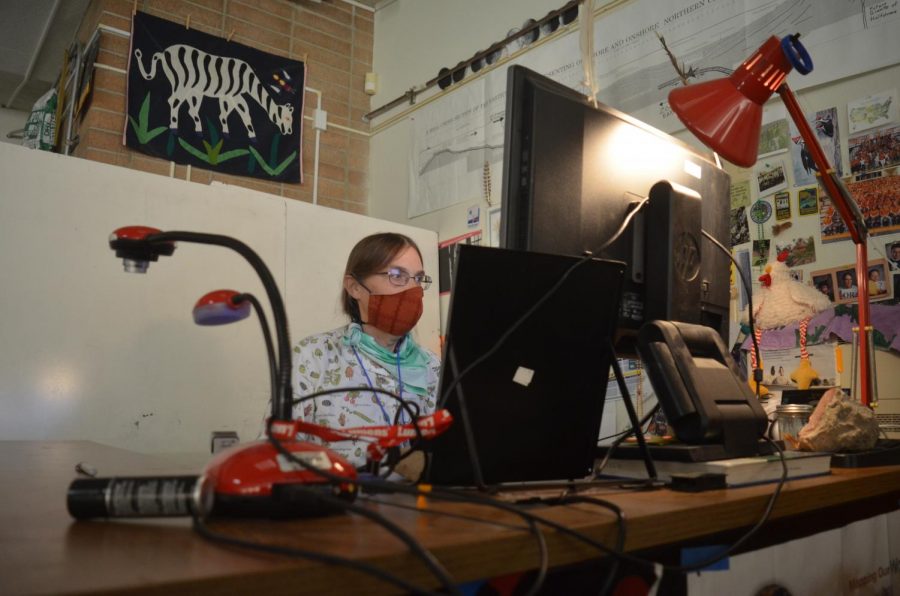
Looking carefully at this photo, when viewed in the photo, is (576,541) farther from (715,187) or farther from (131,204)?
(131,204)

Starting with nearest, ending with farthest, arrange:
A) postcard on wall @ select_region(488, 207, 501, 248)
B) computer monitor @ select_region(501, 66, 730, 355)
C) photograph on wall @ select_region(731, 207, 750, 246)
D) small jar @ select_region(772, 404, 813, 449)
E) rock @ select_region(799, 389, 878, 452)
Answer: computer monitor @ select_region(501, 66, 730, 355) → rock @ select_region(799, 389, 878, 452) → small jar @ select_region(772, 404, 813, 449) → photograph on wall @ select_region(731, 207, 750, 246) → postcard on wall @ select_region(488, 207, 501, 248)

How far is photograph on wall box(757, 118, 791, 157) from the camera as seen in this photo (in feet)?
6.20

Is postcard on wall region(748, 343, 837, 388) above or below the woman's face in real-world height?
below

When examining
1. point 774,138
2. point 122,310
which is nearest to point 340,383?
point 122,310

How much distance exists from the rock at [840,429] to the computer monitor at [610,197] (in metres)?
0.22

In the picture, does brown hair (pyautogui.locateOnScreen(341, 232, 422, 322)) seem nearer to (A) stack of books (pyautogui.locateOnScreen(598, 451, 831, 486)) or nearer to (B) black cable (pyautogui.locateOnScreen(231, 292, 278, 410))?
(A) stack of books (pyautogui.locateOnScreen(598, 451, 831, 486))

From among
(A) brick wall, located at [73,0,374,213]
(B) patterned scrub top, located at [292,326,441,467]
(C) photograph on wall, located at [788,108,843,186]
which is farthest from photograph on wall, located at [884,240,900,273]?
(A) brick wall, located at [73,0,374,213]

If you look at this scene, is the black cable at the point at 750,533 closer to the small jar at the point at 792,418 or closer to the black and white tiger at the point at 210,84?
the small jar at the point at 792,418

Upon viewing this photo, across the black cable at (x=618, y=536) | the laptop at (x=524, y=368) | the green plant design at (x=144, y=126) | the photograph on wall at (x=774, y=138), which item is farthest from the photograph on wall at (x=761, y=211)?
the green plant design at (x=144, y=126)

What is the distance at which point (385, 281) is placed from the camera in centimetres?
182

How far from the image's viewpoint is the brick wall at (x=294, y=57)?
3008 mm

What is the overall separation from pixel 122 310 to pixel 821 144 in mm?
2207

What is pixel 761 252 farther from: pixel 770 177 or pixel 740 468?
pixel 740 468

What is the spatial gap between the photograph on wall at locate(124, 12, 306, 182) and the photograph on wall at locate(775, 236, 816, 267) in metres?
2.34
